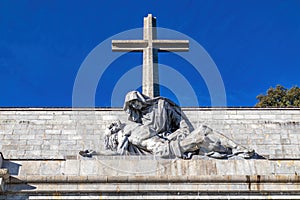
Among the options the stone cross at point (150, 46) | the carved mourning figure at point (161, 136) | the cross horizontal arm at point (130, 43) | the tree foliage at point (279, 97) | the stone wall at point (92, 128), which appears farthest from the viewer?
the tree foliage at point (279, 97)

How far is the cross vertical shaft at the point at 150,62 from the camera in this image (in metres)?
14.0

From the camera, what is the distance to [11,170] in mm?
10625

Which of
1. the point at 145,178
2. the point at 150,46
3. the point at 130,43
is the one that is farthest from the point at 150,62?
the point at 145,178

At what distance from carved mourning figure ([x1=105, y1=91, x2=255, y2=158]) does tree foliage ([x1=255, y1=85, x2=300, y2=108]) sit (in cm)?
1439

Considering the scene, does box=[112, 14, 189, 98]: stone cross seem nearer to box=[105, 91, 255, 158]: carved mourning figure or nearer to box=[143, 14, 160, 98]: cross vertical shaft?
box=[143, 14, 160, 98]: cross vertical shaft

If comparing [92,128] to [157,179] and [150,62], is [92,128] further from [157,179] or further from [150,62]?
[157,179]

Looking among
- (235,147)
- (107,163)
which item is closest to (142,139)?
(107,163)

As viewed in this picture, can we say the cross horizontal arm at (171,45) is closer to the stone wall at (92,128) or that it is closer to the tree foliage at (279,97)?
the stone wall at (92,128)

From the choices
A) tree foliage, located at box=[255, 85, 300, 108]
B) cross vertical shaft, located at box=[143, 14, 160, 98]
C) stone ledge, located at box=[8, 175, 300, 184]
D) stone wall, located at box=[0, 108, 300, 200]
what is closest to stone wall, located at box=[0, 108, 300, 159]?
cross vertical shaft, located at box=[143, 14, 160, 98]

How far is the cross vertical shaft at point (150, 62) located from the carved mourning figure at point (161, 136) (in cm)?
145

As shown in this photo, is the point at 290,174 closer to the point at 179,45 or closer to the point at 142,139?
the point at 142,139

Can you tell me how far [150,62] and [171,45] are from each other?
1.18 meters

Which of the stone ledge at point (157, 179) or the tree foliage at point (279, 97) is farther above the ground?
the tree foliage at point (279, 97)

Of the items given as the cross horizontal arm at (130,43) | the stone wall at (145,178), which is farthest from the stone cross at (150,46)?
the stone wall at (145,178)
